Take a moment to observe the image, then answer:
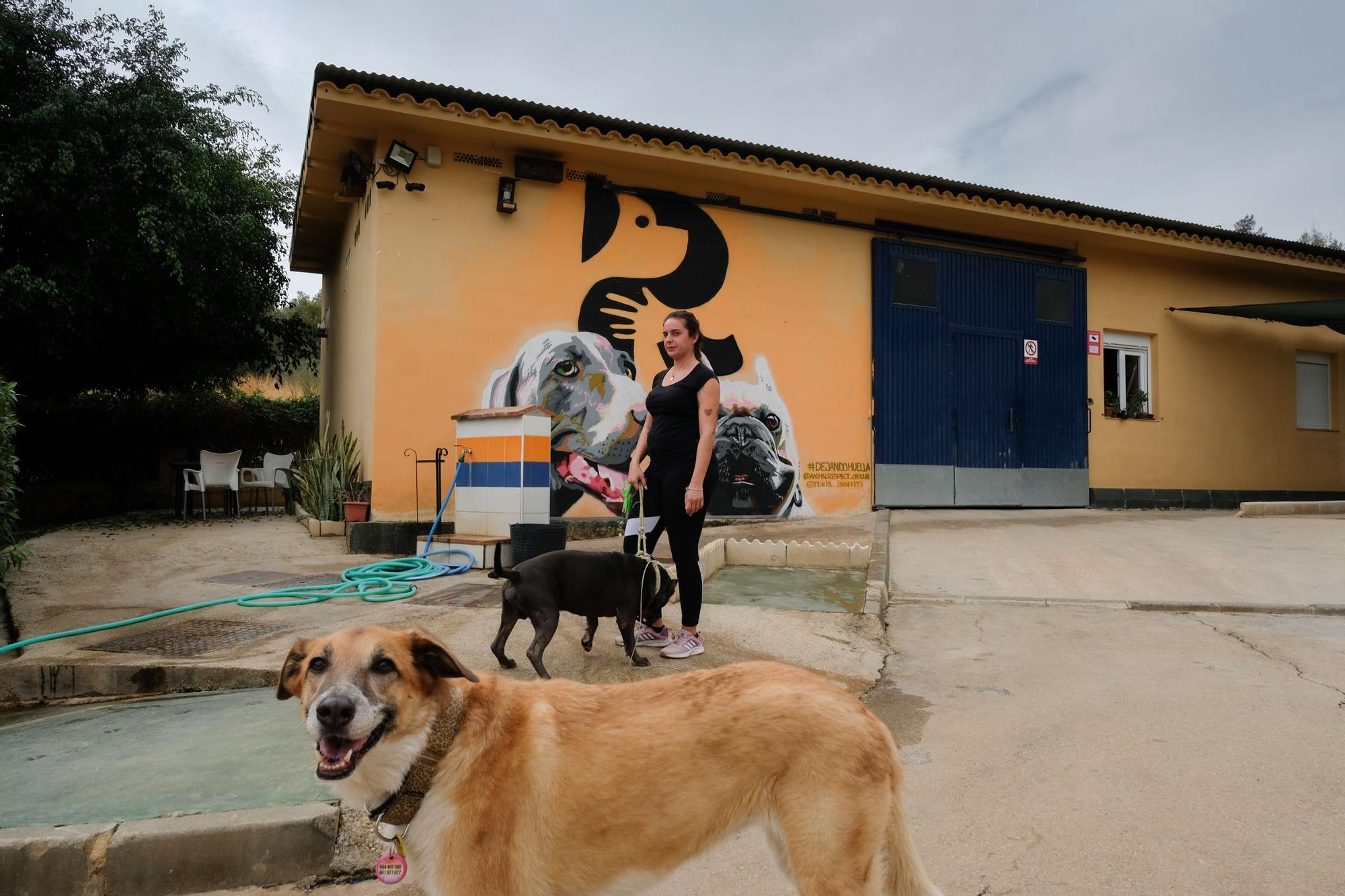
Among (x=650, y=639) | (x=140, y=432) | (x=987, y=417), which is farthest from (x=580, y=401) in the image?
(x=140, y=432)

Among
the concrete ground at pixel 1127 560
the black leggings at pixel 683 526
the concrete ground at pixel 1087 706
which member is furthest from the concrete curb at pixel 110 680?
the concrete ground at pixel 1127 560

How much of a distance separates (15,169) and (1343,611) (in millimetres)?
15811

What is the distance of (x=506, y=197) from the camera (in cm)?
922

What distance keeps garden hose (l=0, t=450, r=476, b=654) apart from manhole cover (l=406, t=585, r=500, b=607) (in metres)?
0.13

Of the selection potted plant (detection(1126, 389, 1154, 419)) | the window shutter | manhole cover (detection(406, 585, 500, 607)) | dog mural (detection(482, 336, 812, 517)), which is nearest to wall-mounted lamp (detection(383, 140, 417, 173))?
dog mural (detection(482, 336, 812, 517))

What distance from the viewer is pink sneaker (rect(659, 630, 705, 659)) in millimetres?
4410

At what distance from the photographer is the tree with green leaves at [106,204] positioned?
1135 cm

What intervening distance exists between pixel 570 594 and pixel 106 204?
11632 mm

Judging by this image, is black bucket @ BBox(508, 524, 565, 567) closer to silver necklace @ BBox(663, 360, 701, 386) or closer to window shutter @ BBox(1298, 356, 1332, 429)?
silver necklace @ BBox(663, 360, 701, 386)

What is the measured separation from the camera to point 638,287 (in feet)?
32.9

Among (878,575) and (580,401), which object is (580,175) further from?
(878,575)

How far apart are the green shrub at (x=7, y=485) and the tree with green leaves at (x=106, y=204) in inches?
254

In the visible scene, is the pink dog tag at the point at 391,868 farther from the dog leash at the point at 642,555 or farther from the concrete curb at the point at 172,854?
the dog leash at the point at 642,555

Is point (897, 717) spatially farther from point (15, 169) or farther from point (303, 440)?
point (303, 440)
